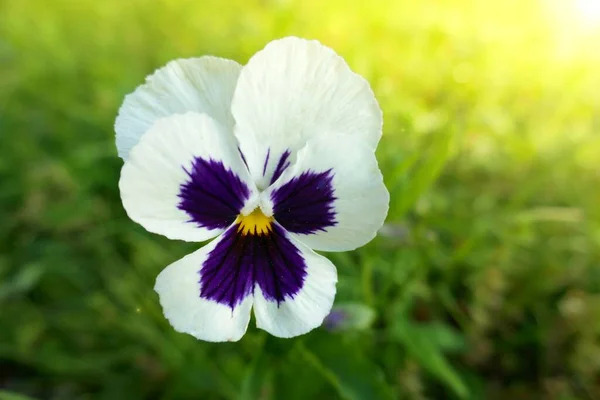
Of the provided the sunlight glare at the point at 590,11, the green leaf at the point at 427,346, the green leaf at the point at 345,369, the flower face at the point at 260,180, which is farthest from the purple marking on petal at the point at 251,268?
the sunlight glare at the point at 590,11

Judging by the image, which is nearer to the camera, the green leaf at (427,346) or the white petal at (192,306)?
the white petal at (192,306)

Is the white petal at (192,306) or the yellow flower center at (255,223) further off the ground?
the yellow flower center at (255,223)

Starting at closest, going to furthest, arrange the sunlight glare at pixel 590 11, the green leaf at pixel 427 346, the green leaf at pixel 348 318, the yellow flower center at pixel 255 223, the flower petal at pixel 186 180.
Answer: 1. the flower petal at pixel 186 180
2. the yellow flower center at pixel 255 223
3. the green leaf at pixel 348 318
4. the green leaf at pixel 427 346
5. the sunlight glare at pixel 590 11

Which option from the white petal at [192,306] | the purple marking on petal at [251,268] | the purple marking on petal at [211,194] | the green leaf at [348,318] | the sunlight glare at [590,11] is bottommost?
the green leaf at [348,318]

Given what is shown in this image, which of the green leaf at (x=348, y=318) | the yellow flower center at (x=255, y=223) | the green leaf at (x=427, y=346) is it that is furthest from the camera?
the green leaf at (x=427, y=346)

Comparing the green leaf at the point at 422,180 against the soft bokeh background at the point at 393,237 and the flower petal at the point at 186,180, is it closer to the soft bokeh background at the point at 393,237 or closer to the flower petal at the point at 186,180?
the soft bokeh background at the point at 393,237

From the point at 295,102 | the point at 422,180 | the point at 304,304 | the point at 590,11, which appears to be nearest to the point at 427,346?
the point at 422,180

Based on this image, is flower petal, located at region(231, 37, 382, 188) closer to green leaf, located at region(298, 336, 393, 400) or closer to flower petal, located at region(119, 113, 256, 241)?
flower petal, located at region(119, 113, 256, 241)

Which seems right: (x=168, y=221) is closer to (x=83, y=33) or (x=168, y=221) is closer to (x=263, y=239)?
(x=263, y=239)
